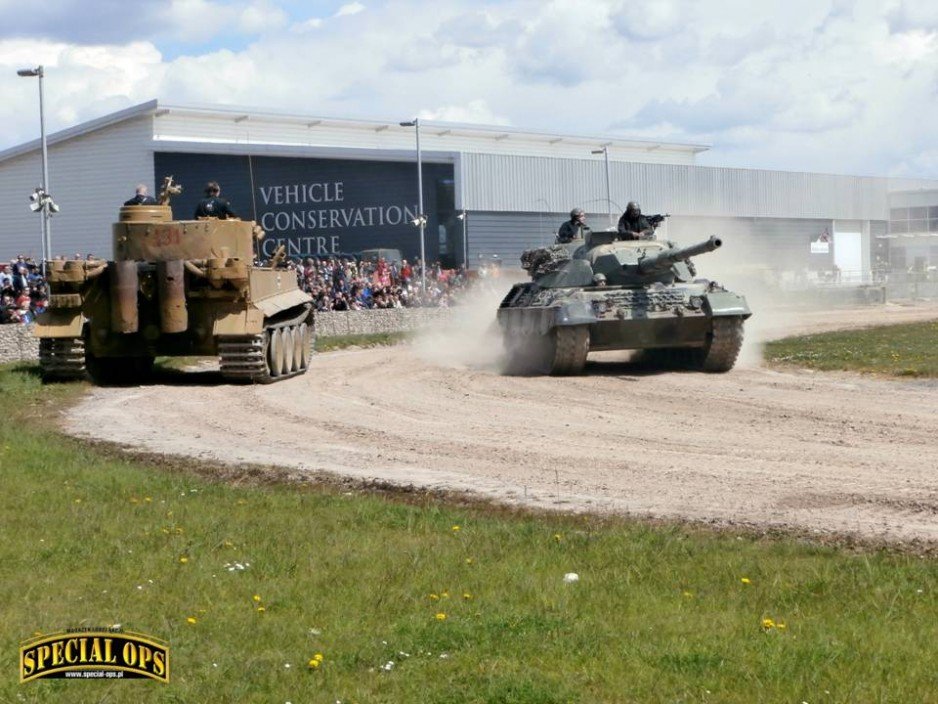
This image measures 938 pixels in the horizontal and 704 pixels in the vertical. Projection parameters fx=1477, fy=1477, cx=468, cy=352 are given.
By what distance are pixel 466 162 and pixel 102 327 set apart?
122ft

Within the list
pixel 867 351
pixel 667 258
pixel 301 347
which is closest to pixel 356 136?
pixel 301 347

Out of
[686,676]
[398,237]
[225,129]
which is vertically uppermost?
[225,129]

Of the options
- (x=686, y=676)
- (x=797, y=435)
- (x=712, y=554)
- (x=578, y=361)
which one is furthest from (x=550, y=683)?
(x=578, y=361)

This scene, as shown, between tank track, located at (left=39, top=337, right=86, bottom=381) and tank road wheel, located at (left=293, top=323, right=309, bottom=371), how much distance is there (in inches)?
144

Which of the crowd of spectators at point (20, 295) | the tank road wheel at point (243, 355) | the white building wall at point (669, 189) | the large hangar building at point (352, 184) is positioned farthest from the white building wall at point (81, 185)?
the tank road wheel at point (243, 355)

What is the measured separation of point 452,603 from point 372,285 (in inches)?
1515

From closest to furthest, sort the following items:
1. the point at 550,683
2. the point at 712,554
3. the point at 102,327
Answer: the point at 550,683 → the point at 712,554 → the point at 102,327

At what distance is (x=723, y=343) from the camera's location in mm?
23125

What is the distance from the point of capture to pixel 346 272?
45250 millimetres

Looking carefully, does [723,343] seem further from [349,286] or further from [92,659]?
[349,286]

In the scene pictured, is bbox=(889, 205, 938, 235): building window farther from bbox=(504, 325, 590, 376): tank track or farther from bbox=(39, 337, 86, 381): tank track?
bbox=(39, 337, 86, 381): tank track

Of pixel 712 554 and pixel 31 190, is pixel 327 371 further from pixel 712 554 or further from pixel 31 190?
pixel 31 190

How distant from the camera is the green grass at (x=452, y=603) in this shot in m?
6.38

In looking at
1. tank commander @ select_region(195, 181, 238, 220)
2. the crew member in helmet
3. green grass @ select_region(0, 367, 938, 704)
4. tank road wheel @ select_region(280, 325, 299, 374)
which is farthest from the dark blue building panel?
green grass @ select_region(0, 367, 938, 704)
